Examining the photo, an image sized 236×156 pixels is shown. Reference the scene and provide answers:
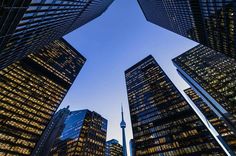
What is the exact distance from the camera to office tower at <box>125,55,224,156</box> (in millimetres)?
79875

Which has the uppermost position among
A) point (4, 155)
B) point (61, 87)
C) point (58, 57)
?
point (58, 57)

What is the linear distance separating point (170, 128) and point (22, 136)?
83.9m

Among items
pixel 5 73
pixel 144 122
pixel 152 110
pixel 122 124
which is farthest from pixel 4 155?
pixel 122 124

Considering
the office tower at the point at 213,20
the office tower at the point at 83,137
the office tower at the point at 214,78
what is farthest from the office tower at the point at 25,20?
the office tower at the point at 214,78

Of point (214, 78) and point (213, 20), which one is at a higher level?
point (214, 78)

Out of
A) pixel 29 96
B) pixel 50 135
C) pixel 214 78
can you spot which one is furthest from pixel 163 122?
pixel 50 135

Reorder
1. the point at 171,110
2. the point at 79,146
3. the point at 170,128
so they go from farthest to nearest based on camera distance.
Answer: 1. the point at 79,146
2. the point at 171,110
3. the point at 170,128

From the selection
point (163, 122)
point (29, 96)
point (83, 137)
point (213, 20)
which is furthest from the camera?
→ point (83, 137)

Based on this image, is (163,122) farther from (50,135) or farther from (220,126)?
(50,135)

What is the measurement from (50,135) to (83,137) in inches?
1961

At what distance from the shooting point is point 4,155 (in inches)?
2990

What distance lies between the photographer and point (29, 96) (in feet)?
356

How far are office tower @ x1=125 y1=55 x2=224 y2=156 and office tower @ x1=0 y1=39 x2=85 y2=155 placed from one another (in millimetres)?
61143

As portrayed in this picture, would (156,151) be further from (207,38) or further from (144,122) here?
(207,38)
